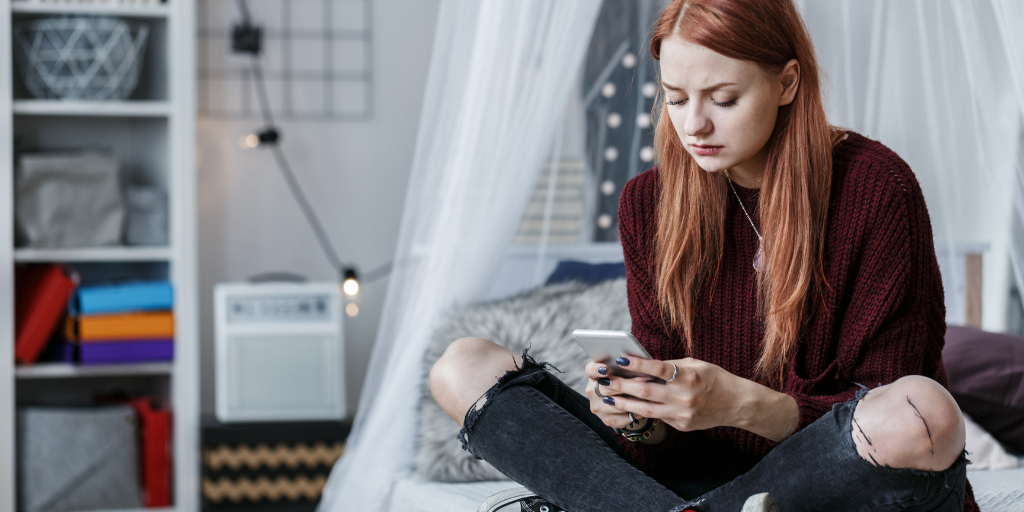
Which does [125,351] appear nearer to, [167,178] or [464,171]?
[167,178]

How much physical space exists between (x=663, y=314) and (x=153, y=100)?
71.5 inches

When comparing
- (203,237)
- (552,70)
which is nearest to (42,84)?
(203,237)

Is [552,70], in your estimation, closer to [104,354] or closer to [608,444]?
[608,444]

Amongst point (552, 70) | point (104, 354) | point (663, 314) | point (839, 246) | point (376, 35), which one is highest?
point (376, 35)

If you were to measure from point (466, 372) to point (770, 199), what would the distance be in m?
0.45

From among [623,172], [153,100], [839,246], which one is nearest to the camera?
[839,246]

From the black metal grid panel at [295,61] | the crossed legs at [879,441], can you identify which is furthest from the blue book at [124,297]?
the crossed legs at [879,441]

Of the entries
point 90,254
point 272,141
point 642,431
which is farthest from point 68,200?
point 642,431

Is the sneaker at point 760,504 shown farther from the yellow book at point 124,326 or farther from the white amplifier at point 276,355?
the yellow book at point 124,326

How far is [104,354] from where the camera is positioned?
219 centimetres

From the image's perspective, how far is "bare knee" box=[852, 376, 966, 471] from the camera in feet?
2.77

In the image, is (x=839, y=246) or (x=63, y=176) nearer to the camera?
(x=839, y=246)

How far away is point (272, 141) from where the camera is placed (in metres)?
2.45

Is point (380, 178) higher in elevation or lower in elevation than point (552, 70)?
lower
